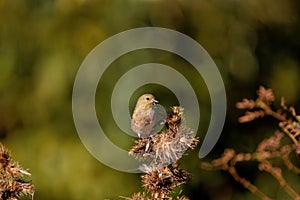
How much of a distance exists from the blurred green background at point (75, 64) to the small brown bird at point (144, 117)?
2.17m

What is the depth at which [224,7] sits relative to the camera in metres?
3.97

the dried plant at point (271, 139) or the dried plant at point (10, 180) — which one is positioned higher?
the dried plant at point (271, 139)

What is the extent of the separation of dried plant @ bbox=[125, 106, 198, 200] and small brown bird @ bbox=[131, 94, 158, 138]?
0.04 m

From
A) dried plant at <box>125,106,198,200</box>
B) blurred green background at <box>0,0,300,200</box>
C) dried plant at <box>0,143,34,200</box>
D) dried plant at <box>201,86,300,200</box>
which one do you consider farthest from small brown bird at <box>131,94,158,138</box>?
blurred green background at <box>0,0,300,200</box>

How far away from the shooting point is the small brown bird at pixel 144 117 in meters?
1.49

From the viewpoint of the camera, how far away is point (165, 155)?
1.43 meters

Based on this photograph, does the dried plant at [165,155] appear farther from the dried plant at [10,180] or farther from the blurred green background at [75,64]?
the blurred green background at [75,64]

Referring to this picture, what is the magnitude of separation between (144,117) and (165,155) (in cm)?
13

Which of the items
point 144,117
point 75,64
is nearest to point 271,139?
point 144,117

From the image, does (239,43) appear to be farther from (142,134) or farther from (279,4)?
(142,134)

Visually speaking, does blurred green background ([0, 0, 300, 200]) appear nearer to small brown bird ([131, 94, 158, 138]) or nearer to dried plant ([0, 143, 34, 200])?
small brown bird ([131, 94, 158, 138])

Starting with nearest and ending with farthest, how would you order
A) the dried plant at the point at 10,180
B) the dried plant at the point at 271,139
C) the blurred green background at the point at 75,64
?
the dried plant at the point at 10,180 < the dried plant at the point at 271,139 < the blurred green background at the point at 75,64

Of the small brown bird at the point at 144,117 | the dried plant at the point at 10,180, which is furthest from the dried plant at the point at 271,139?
the dried plant at the point at 10,180

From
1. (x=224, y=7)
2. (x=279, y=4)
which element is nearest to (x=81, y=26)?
(x=224, y=7)
